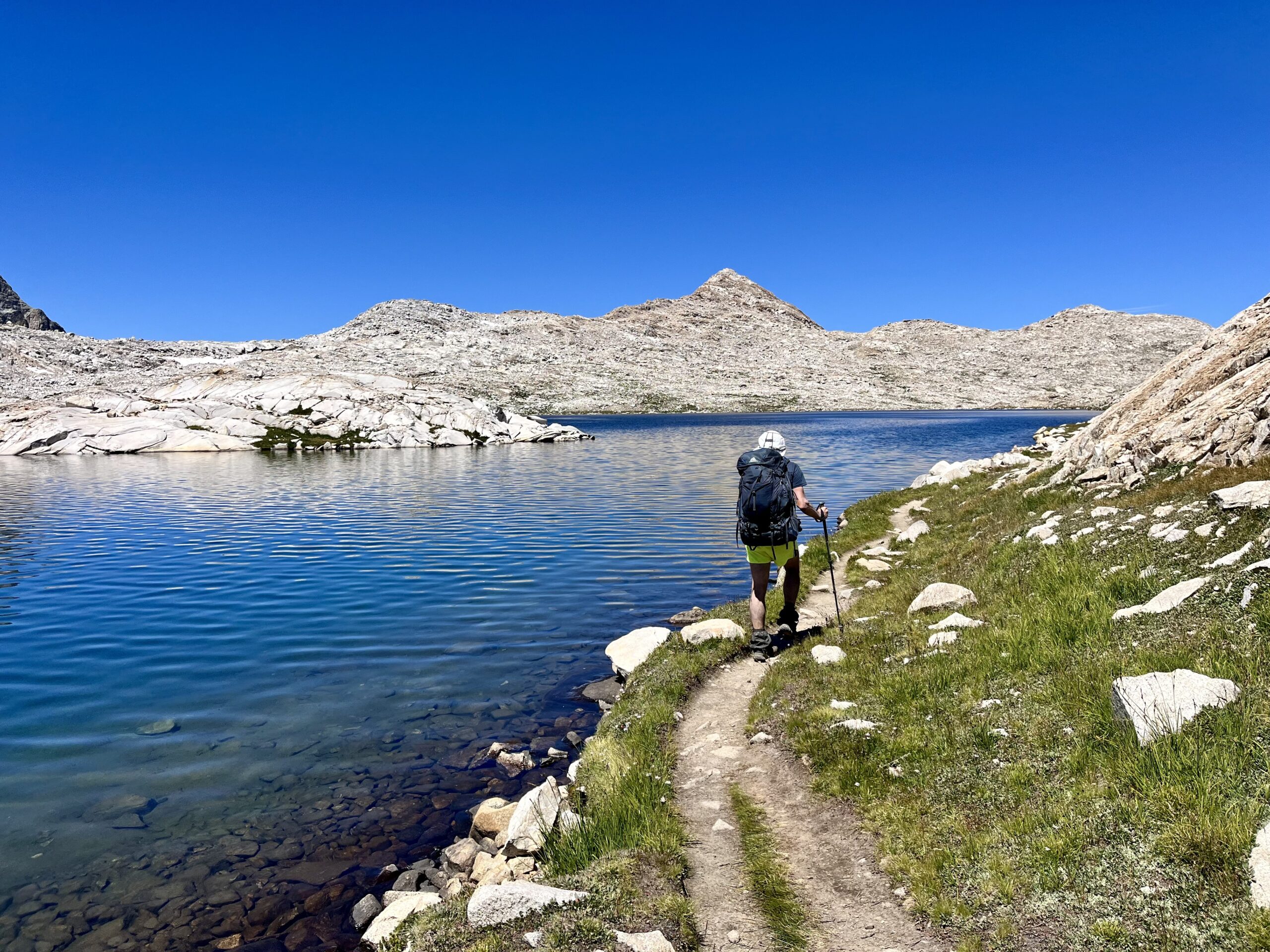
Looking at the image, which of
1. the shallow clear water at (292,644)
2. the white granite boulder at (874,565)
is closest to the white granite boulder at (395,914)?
the shallow clear water at (292,644)

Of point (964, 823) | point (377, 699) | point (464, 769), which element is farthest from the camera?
point (377, 699)

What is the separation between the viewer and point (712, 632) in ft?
52.5

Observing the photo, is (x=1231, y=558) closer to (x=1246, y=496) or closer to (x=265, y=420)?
(x=1246, y=496)

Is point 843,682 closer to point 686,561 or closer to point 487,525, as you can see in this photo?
point 686,561

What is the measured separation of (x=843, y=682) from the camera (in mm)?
11797

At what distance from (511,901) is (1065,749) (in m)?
6.38

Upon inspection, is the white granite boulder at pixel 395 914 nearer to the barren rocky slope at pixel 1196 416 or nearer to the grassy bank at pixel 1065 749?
the grassy bank at pixel 1065 749

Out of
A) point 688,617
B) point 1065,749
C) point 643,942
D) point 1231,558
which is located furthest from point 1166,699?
point 688,617

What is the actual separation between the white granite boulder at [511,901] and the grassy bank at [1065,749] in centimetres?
342

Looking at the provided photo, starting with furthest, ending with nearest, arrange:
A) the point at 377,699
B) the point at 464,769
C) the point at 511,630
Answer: the point at 511,630, the point at 377,699, the point at 464,769

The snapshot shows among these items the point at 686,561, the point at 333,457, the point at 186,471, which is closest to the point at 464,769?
the point at 686,561

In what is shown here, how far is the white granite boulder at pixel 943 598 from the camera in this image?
14.5 meters

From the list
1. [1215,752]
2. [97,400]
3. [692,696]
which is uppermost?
[97,400]

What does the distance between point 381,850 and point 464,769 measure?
7.90ft
